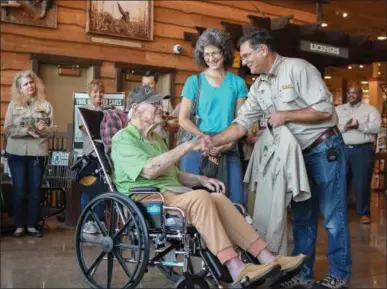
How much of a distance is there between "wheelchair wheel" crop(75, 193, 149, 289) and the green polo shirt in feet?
0.45

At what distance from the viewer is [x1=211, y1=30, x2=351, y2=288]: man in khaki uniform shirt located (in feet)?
10.1

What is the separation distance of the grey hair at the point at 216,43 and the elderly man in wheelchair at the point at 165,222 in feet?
1.82

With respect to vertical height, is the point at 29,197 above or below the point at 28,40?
below

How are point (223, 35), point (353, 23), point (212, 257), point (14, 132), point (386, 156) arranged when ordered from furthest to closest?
point (353, 23) → point (386, 156) → point (14, 132) → point (223, 35) → point (212, 257)

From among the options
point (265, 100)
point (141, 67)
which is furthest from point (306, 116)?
point (141, 67)

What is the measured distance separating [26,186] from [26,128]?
1.56 feet

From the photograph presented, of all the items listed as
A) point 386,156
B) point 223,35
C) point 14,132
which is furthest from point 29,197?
point 386,156

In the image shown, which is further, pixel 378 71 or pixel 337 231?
pixel 378 71

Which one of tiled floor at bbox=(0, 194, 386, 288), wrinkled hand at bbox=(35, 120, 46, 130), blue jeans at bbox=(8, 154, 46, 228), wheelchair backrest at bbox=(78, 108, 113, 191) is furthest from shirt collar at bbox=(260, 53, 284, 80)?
blue jeans at bbox=(8, 154, 46, 228)

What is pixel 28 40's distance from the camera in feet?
20.7

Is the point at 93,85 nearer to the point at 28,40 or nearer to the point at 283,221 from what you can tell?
the point at 28,40

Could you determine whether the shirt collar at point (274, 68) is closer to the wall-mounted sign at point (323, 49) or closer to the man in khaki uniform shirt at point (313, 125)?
the man in khaki uniform shirt at point (313, 125)

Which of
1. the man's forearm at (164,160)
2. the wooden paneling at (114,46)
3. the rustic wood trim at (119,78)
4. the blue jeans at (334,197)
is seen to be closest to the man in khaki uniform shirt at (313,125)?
the blue jeans at (334,197)

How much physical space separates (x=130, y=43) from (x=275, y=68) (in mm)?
4206
